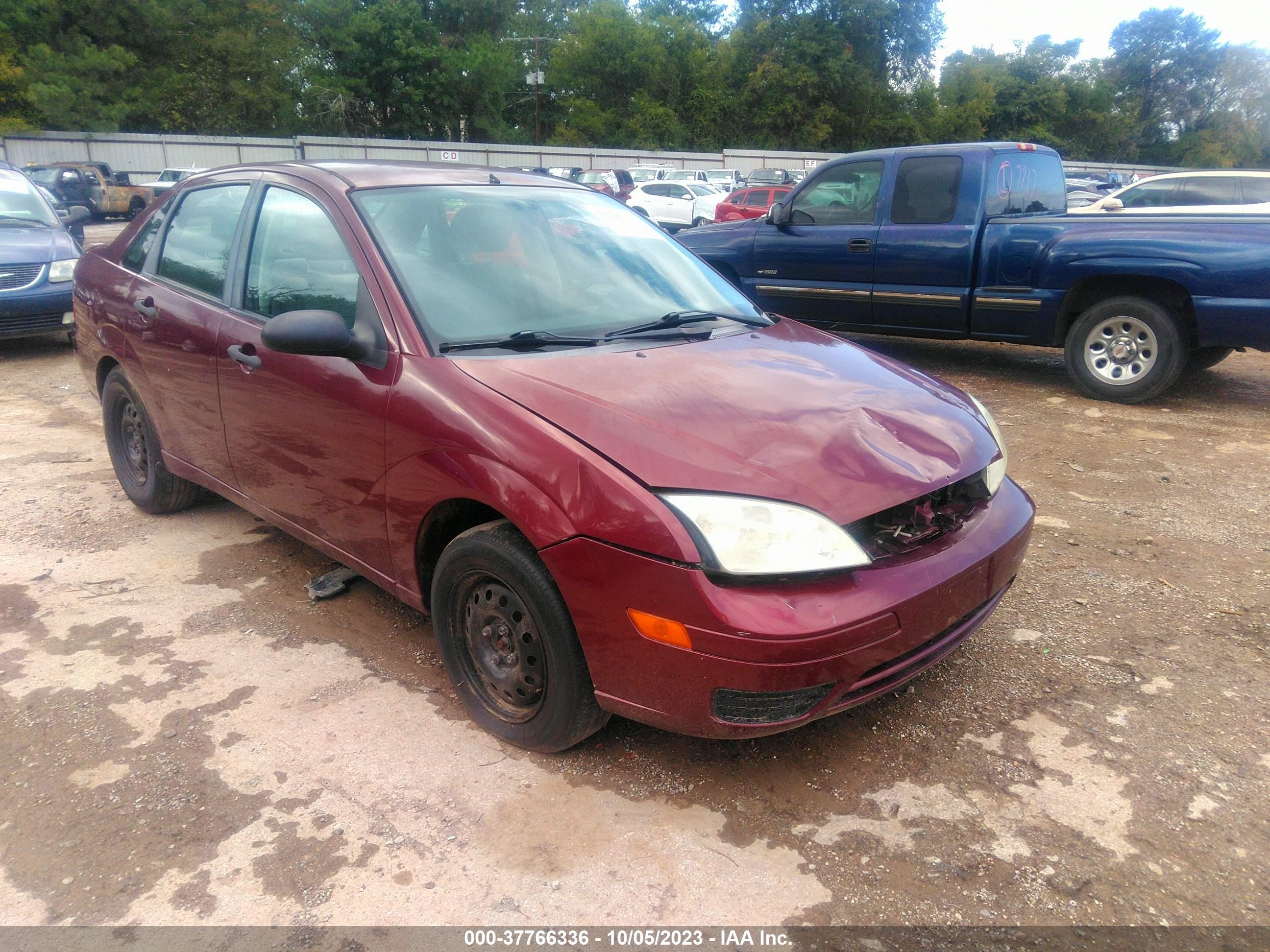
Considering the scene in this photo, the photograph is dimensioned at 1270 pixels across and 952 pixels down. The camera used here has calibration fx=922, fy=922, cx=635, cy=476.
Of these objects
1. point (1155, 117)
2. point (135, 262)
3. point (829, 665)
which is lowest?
point (829, 665)

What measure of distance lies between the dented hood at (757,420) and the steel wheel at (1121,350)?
4314mm

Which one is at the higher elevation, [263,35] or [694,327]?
[263,35]

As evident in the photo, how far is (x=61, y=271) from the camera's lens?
8500 millimetres

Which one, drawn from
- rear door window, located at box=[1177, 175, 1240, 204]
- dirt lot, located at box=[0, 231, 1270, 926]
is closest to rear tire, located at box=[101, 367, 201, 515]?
dirt lot, located at box=[0, 231, 1270, 926]

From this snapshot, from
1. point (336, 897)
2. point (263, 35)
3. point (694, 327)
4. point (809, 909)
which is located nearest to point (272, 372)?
point (694, 327)

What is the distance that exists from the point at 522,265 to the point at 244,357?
113 cm

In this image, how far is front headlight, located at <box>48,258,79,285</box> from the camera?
8414 mm

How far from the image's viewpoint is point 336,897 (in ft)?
7.37

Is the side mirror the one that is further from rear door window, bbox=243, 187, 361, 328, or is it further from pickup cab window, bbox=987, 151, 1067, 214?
pickup cab window, bbox=987, 151, 1067, 214

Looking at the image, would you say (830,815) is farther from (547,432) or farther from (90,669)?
(90,669)

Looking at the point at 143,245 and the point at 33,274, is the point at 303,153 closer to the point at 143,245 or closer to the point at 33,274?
the point at 33,274

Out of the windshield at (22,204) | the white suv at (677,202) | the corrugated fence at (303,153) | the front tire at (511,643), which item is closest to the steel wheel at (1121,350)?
the front tire at (511,643)

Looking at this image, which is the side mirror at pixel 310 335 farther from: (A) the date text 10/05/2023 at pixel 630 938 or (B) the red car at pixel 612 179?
(B) the red car at pixel 612 179

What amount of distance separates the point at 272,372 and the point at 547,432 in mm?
1418
